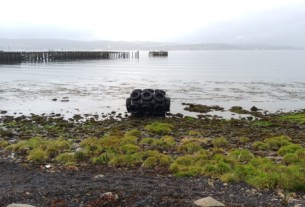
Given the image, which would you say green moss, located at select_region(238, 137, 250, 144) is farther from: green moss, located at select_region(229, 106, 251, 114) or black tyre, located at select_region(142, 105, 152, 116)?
green moss, located at select_region(229, 106, 251, 114)

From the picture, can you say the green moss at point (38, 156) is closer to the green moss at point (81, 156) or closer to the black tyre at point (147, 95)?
the green moss at point (81, 156)

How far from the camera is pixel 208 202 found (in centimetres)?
676

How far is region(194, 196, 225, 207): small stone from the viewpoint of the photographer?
6703 millimetres

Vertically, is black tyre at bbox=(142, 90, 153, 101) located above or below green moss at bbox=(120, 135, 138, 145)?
above

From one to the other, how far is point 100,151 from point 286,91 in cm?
3213

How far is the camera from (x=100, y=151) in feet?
38.1

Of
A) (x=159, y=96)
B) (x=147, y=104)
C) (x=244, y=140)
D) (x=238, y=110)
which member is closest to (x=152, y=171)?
(x=244, y=140)

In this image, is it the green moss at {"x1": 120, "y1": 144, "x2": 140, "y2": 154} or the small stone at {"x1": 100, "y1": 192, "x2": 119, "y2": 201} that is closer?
the small stone at {"x1": 100, "y1": 192, "x2": 119, "y2": 201}

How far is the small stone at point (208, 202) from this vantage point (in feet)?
22.0

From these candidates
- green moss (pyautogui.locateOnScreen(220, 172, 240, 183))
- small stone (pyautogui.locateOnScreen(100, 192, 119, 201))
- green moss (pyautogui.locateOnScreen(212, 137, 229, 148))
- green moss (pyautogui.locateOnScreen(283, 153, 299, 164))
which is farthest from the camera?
green moss (pyautogui.locateOnScreen(212, 137, 229, 148))

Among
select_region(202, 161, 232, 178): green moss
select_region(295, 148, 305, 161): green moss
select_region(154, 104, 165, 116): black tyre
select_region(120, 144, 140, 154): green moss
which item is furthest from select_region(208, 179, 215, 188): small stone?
select_region(154, 104, 165, 116): black tyre

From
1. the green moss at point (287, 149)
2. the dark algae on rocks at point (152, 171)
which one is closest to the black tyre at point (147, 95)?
the dark algae on rocks at point (152, 171)

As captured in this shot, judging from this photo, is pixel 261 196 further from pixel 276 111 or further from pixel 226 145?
pixel 276 111

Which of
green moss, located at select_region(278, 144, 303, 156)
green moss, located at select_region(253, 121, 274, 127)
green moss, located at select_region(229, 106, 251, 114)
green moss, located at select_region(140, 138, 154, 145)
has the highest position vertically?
green moss, located at select_region(278, 144, 303, 156)
